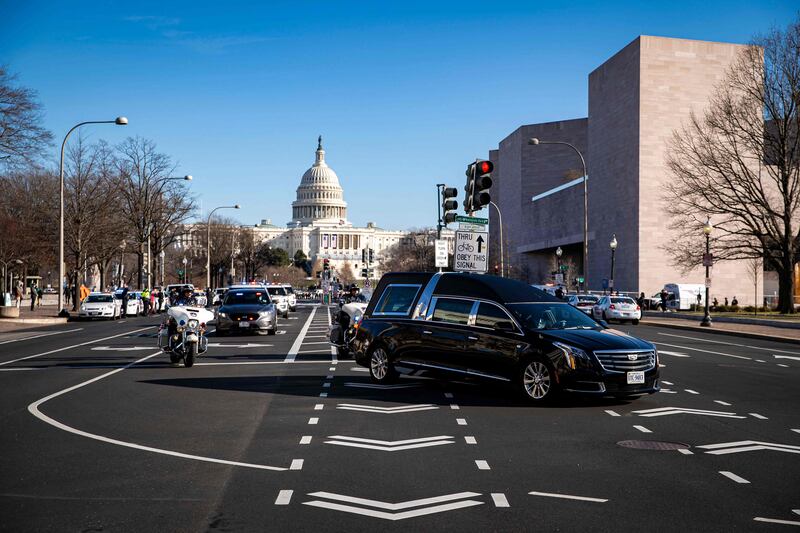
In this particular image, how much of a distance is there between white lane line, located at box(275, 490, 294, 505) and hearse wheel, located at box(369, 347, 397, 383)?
7.85 metres

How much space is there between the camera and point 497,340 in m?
13.4

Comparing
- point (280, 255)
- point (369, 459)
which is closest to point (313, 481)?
point (369, 459)

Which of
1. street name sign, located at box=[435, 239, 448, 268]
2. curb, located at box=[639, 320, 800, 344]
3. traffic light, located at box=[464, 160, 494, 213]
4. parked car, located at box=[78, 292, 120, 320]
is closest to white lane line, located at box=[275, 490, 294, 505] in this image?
traffic light, located at box=[464, 160, 494, 213]

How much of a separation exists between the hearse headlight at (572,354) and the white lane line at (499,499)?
5258mm

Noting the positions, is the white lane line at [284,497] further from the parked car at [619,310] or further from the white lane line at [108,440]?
the parked car at [619,310]

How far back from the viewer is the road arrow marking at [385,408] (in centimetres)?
1220

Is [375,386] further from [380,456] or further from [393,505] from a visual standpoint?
[393,505]

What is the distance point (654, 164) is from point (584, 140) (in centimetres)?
3892

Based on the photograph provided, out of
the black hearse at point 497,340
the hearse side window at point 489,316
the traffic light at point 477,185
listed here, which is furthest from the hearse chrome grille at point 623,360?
the traffic light at point 477,185

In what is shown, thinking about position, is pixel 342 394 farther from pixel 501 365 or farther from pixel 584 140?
pixel 584 140

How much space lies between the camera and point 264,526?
6363mm

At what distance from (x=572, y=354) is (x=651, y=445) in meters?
2.83

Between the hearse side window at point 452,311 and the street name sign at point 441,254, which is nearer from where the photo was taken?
the hearse side window at point 452,311

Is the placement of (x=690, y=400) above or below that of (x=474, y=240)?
below
